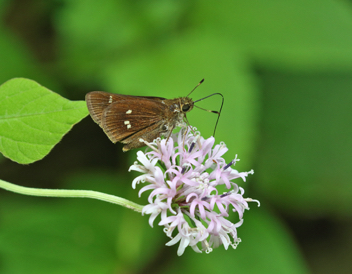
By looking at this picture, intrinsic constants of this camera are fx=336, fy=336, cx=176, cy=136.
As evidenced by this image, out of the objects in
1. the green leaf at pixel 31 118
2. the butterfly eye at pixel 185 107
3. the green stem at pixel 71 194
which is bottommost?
the green stem at pixel 71 194

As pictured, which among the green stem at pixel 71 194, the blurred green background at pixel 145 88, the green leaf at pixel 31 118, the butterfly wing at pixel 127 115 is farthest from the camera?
the blurred green background at pixel 145 88

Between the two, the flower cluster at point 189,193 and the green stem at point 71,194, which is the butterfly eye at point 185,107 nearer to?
the flower cluster at point 189,193

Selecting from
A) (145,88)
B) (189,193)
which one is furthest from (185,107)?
(145,88)

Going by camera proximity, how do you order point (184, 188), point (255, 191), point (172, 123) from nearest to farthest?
point (184, 188), point (172, 123), point (255, 191)

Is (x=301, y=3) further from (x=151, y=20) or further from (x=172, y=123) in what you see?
(x=172, y=123)

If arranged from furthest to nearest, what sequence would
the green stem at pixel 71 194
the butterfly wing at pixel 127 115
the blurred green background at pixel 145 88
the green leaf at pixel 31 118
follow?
1. the blurred green background at pixel 145 88
2. the butterfly wing at pixel 127 115
3. the green leaf at pixel 31 118
4. the green stem at pixel 71 194

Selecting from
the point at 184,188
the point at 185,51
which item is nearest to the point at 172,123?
the point at 184,188

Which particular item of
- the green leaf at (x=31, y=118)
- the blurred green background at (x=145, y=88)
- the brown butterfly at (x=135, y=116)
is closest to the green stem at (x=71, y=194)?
the green leaf at (x=31, y=118)
